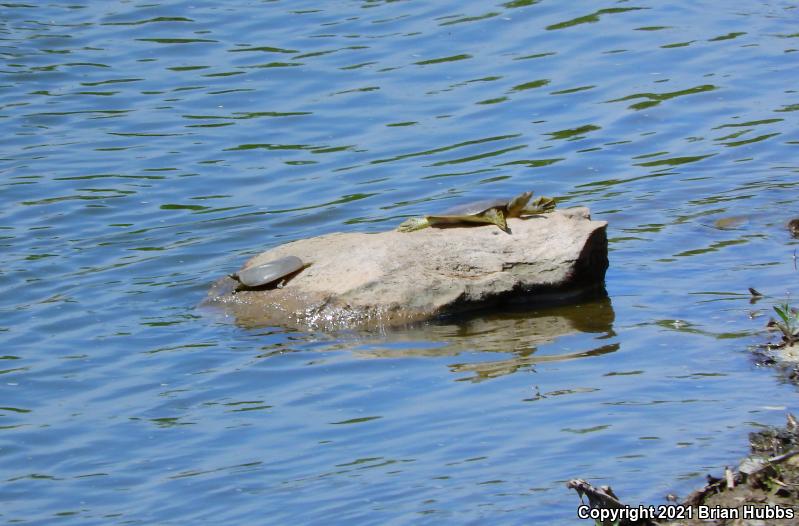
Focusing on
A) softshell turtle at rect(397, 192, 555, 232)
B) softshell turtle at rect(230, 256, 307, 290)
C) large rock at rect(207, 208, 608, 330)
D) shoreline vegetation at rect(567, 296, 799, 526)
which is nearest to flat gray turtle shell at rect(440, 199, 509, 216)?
softshell turtle at rect(397, 192, 555, 232)

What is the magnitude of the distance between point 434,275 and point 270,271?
91cm

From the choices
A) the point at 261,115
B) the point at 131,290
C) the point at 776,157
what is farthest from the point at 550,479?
the point at 261,115

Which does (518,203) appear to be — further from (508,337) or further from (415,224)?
(508,337)

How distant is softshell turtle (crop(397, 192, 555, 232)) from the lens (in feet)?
24.0

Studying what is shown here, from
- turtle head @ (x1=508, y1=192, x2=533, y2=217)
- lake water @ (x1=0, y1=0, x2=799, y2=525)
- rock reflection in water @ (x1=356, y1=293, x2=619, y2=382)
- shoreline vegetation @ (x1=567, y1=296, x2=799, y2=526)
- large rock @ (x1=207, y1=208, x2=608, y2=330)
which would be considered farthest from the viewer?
turtle head @ (x1=508, y1=192, x2=533, y2=217)

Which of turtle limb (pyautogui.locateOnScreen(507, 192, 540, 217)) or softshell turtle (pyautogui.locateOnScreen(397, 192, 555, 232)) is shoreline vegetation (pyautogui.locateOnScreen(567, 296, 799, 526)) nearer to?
softshell turtle (pyautogui.locateOnScreen(397, 192, 555, 232))

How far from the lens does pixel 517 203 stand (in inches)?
294

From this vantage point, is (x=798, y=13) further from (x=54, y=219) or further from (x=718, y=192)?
(x=54, y=219)

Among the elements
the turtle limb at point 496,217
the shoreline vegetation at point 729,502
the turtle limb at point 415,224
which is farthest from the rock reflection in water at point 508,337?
the shoreline vegetation at point 729,502

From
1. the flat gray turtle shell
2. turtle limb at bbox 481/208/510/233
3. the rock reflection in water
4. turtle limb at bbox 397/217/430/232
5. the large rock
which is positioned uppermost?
the flat gray turtle shell

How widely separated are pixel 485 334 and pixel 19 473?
93.0 inches

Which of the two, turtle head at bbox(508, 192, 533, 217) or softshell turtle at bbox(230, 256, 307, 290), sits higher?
turtle head at bbox(508, 192, 533, 217)

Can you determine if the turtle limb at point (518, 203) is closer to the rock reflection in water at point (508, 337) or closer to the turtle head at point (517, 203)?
→ the turtle head at point (517, 203)

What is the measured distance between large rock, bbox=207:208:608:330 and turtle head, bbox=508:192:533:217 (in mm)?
132
